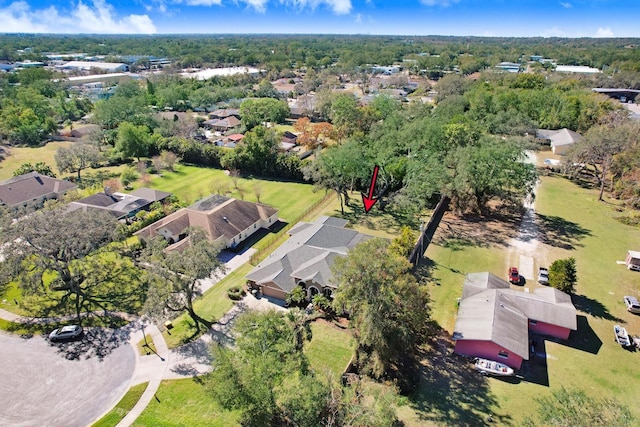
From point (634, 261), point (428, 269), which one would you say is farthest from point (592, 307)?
point (428, 269)

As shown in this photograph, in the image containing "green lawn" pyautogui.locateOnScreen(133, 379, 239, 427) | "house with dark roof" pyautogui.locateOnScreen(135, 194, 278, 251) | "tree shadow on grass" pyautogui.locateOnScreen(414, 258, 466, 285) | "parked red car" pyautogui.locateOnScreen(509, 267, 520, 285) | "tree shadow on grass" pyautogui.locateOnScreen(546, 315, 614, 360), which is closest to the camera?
"green lawn" pyautogui.locateOnScreen(133, 379, 239, 427)

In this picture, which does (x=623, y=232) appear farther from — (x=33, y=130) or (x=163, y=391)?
(x=33, y=130)

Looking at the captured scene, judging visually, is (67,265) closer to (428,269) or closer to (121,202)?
(121,202)

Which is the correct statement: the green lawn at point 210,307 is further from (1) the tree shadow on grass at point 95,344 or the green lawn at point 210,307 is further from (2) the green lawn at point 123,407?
(2) the green lawn at point 123,407

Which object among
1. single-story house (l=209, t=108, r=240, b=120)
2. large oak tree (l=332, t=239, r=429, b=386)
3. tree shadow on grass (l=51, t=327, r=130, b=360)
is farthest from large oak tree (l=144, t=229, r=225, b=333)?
single-story house (l=209, t=108, r=240, b=120)

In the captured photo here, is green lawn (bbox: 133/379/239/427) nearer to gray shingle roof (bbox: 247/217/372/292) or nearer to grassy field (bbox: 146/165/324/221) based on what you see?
gray shingle roof (bbox: 247/217/372/292)

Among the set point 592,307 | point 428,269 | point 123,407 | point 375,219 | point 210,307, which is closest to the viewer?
point 123,407
